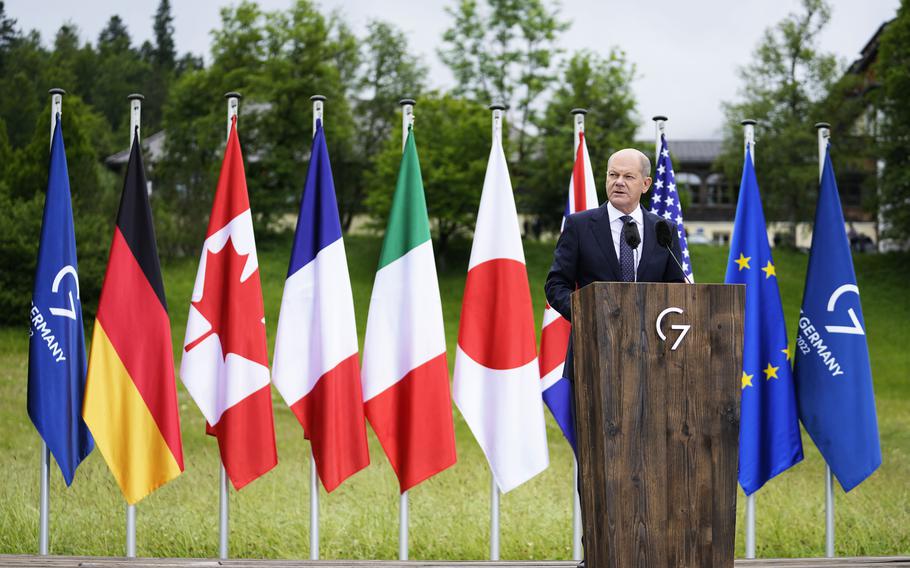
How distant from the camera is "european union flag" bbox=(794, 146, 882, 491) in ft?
19.3

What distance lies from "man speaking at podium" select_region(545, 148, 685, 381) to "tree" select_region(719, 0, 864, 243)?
97.3ft

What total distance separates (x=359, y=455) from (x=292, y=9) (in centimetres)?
3139

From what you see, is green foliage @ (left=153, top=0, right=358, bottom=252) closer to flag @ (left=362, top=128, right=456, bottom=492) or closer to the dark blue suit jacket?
flag @ (left=362, top=128, right=456, bottom=492)

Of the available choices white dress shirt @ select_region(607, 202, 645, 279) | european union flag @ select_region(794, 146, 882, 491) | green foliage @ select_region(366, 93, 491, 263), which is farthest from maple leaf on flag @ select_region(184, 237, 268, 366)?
green foliage @ select_region(366, 93, 491, 263)

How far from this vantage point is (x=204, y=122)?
3262 centimetres

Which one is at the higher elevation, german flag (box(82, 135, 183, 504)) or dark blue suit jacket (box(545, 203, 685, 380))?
dark blue suit jacket (box(545, 203, 685, 380))

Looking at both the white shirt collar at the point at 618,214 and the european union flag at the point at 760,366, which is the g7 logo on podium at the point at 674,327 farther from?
the european union flag at the point at 760,366

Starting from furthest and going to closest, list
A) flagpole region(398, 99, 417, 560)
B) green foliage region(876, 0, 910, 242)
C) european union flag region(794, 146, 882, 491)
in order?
green foliage region(876, 0, 910, 242) → european union flag region(794, 146, 882, 491) → flagpole region(398, 99, 417, 560)

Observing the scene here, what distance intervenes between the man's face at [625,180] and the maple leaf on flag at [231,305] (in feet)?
8.40

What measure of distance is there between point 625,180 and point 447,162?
79.6 ft

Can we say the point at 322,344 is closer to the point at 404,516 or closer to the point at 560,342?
the point at 404,516

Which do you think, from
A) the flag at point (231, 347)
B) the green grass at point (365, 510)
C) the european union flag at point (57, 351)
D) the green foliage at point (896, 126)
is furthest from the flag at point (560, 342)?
the green foliage at point (896, 126)

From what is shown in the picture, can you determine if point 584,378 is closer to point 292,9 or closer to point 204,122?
point 204,122

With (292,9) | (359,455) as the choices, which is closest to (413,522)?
(359,455)
